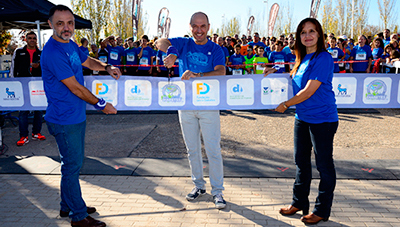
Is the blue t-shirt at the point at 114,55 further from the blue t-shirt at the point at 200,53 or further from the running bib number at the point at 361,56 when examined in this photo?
the blue t-shirt at the point at 200,53

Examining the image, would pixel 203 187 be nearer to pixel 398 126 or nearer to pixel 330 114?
pixel 330 114

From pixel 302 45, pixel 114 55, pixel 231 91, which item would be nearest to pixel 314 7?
pixel 114 55

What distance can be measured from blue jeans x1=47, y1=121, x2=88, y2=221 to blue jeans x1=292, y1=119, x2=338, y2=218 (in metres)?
2.34

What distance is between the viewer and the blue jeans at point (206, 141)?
150 inches

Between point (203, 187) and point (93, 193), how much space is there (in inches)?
57.2

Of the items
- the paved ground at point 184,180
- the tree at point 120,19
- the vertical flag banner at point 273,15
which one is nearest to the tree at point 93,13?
the tree at point 120,19

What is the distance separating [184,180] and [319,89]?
7.54 ft

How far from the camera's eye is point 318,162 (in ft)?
11.0

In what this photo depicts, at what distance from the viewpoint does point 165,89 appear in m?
4.67

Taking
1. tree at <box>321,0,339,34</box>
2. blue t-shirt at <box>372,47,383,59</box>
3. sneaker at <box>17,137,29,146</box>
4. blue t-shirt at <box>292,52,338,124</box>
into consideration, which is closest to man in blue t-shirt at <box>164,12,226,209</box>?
blue t-shirt at <box>292,52,338,124</box>

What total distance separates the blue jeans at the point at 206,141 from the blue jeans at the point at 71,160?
1.24 m

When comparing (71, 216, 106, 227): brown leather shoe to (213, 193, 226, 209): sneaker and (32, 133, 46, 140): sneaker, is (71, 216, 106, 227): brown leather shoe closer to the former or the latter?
(213, 193, 226, 209): sneaker

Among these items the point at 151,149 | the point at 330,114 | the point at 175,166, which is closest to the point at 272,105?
the point at 330,114

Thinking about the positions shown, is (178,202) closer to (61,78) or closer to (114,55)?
(61,78)
